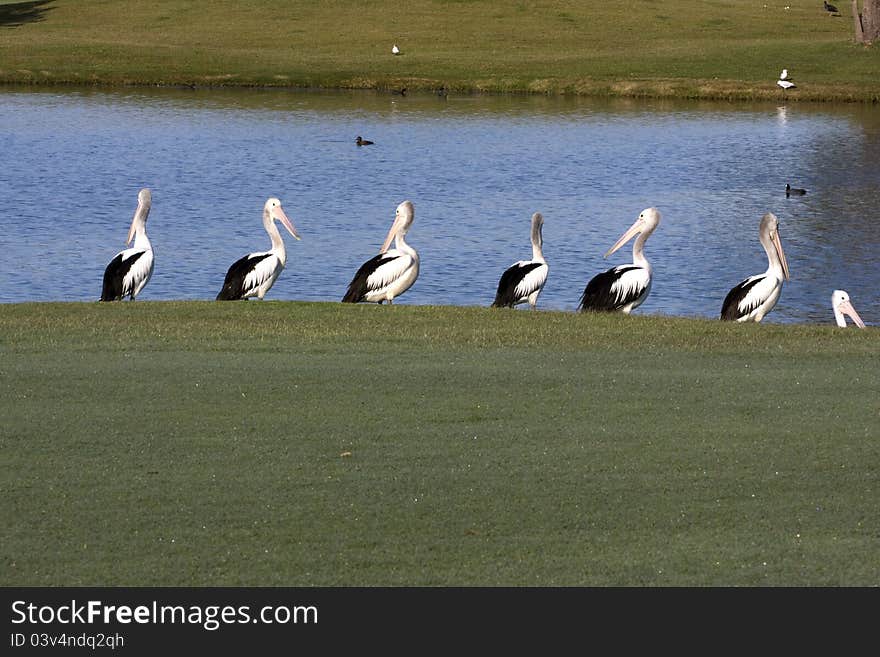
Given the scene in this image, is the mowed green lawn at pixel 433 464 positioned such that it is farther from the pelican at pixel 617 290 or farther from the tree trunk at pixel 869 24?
the tree trunk at pixel 869 24

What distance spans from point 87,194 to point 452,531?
23274 mm

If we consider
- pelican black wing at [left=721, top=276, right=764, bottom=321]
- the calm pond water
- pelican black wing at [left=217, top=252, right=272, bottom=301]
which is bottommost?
the calm pond water

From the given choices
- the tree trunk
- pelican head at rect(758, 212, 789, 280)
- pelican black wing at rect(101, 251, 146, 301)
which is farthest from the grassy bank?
pelican black wing at rect(101, 251, 146, 301)

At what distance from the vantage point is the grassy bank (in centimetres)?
4938

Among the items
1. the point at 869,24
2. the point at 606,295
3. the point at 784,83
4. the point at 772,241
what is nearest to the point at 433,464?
the point at 606,295

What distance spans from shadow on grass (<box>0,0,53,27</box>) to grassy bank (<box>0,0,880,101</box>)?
0.44 feet

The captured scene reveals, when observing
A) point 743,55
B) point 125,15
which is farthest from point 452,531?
point 125,15

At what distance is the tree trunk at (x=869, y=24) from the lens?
2100 inches

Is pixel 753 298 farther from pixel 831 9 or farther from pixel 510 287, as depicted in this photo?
pixel 831 9

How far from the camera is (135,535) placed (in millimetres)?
5805

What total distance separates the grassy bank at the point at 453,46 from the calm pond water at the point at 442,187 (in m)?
2.08

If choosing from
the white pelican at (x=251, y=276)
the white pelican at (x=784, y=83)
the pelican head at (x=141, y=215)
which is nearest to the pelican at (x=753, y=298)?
the white pelican at (x=251, y=276)

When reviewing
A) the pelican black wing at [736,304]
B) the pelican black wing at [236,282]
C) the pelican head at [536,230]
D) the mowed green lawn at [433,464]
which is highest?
the mowed green lawn at [433,464]

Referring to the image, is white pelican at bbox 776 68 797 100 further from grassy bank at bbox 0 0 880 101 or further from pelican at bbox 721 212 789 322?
pelican at bbox 721 212 789 322
